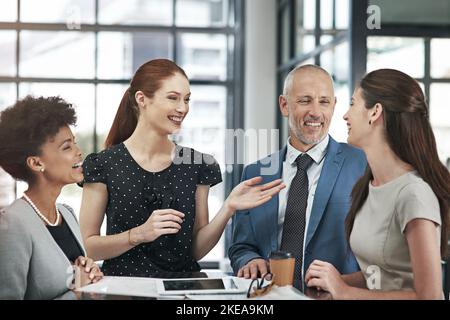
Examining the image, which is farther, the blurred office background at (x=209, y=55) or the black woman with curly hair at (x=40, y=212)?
the blurred office background at (x=209, y=55)

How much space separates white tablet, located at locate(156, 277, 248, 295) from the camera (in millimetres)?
1487

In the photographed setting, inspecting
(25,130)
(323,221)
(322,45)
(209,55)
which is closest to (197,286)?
(323,221)

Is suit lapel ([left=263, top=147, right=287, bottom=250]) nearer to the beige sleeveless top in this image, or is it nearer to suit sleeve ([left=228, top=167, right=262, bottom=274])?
suit sleeve ([left=228, top=167, right=262, bottom=274])

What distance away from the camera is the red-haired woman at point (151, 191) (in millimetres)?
1537

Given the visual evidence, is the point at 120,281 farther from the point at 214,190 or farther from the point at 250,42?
the point at 250,42

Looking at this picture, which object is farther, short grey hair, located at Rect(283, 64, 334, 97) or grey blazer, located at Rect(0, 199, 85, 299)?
short grey hair, located at Rect(283, 64, 334, 97)

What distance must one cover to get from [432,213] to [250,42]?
2.43ft

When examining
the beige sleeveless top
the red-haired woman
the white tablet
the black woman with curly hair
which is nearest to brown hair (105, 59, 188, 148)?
the red-haired woman

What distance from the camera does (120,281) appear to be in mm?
1531

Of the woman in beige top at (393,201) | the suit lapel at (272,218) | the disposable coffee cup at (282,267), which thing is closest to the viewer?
the woman in beige top at (393,201)

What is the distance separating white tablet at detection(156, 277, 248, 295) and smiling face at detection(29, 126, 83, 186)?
348 millimetres

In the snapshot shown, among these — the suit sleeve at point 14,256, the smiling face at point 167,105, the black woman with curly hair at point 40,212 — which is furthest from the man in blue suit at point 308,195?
the suit sleeve at point 14,256

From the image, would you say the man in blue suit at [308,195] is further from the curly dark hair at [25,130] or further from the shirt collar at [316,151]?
the curly dark hair at [25,130]

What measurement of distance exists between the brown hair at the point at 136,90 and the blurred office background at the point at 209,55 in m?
0.03
